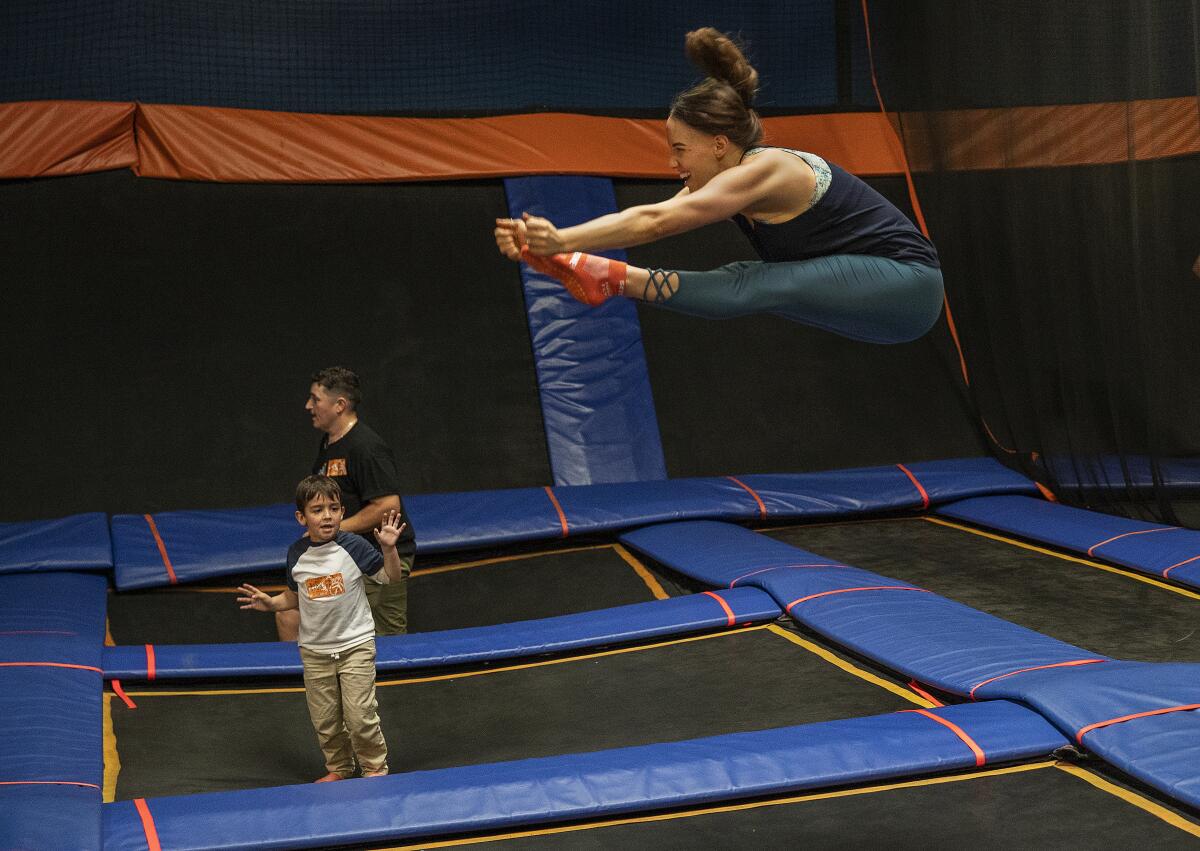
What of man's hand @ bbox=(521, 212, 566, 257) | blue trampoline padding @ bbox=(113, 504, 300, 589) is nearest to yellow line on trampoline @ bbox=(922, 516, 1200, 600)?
blue trampoline padding @ bbox=(113, 504, 300, 589)

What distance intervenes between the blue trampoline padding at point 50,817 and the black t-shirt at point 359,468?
1.20 m

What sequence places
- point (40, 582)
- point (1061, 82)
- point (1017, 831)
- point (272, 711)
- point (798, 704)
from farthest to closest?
point (1061, 82) → point (40, 582) → point (272, 711) → point (798, 704) → point (1017, 831)

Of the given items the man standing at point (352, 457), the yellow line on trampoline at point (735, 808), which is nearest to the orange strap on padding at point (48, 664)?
the man standing at point (352, 457)

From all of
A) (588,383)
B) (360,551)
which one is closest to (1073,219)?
(588,383)

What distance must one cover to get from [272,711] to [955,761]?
6.03 ft

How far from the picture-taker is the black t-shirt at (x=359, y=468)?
376 centimetres

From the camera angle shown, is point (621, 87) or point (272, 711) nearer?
point (272, 711)

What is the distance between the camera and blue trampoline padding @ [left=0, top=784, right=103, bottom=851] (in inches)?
99.0

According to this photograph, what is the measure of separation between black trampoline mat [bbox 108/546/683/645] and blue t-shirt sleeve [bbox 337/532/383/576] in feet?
4.89

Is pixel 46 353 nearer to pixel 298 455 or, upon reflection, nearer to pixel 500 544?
pixel 298 455

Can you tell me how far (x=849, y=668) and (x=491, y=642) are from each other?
108cm

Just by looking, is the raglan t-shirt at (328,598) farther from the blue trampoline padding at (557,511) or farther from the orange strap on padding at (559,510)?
the orange strap on padding at (559,510)

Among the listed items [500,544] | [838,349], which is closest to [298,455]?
[500,544]

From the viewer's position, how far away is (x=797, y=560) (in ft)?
14.9
